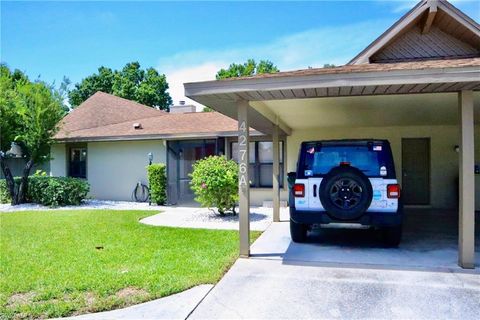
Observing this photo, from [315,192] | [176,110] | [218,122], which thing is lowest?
[315,192]

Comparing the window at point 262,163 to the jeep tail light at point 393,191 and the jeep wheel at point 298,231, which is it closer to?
the jeep wheel at point 298,231

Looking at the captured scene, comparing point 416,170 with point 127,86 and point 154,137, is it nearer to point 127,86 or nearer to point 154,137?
point 154,137

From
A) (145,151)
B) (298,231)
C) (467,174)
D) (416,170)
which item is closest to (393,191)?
(467,174)

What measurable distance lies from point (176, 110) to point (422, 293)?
62.9 ft

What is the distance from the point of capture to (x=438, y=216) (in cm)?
948

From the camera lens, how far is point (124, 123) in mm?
16578

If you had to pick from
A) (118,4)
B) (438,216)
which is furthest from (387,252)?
(118,4)

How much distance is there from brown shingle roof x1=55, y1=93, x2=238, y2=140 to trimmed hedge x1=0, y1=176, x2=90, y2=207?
1.99m

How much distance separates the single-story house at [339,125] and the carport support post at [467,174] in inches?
0.5

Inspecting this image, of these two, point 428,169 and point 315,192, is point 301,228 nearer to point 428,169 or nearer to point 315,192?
point 315,192

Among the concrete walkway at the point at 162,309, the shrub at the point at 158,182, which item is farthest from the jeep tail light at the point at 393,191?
the shrub at the point at 158,182

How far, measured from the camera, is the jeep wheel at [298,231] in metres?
6.42

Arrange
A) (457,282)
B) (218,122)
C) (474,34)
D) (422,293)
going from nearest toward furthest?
1. (422,293)
2. (457,282)
3. (474,34)
4. (218,122)

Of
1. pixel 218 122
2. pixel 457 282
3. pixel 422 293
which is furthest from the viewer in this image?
pixel 218 122
